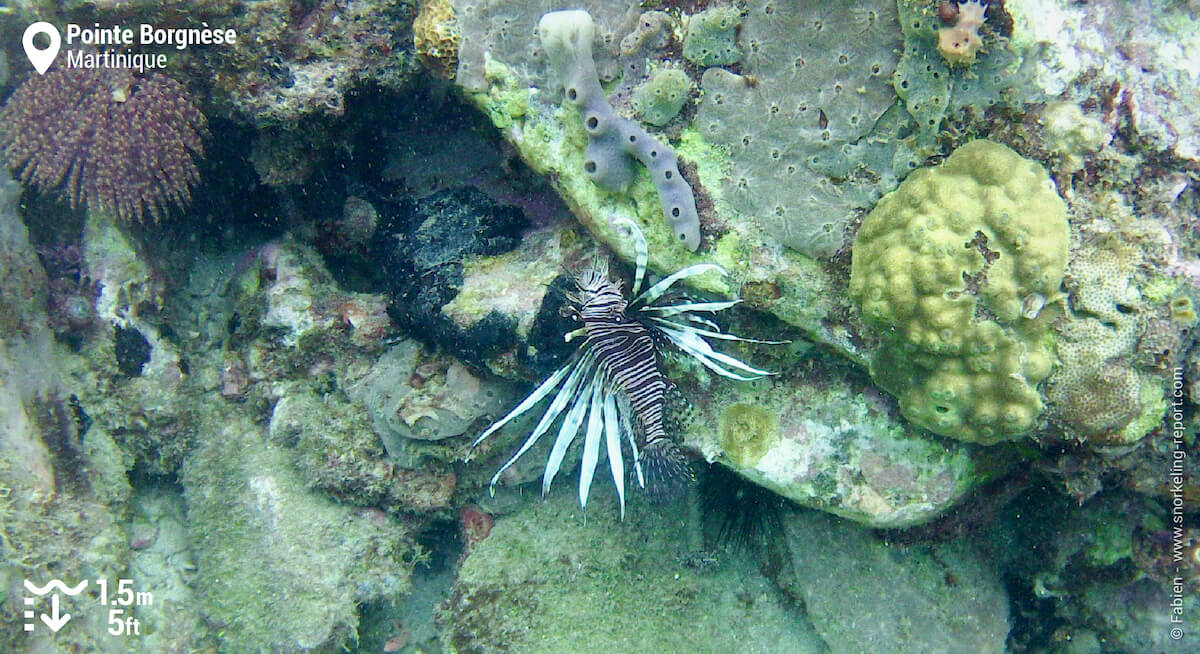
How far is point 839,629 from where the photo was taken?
3617 millimetres

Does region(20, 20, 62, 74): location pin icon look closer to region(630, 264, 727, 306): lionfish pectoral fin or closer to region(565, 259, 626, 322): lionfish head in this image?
region(565, 259, 626, 322): lionfish head

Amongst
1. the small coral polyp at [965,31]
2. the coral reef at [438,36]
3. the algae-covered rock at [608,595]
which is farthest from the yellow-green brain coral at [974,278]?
the coral reef at [438,36]

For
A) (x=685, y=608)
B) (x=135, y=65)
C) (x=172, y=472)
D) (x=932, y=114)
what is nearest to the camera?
(x=932, y=114)

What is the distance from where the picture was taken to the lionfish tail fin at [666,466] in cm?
313

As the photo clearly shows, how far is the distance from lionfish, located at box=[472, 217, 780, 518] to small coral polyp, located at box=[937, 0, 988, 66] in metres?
1.35

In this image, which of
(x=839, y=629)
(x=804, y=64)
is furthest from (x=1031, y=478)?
(x=804, y=64)

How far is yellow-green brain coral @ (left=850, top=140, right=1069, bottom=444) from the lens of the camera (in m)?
2.40

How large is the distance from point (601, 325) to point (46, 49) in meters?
→ 3.50

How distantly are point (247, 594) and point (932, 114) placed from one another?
485 cm

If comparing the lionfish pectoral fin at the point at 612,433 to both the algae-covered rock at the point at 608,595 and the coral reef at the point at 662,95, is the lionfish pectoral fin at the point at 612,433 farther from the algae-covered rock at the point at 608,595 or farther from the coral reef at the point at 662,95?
the coral reef at the point at 662,95

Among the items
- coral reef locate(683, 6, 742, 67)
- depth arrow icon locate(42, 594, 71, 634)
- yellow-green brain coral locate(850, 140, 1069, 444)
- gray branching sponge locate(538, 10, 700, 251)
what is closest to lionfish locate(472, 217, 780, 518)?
gray branching sponge locate(538, 10, 700, 251)

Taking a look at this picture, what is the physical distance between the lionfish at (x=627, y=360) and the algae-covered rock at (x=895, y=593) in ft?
3.98

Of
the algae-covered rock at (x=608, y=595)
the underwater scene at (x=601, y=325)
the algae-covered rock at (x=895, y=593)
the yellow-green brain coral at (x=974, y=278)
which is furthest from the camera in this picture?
the algae-covered rock at (x=608, y=595)

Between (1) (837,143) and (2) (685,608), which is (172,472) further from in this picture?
(1) (837,143)
